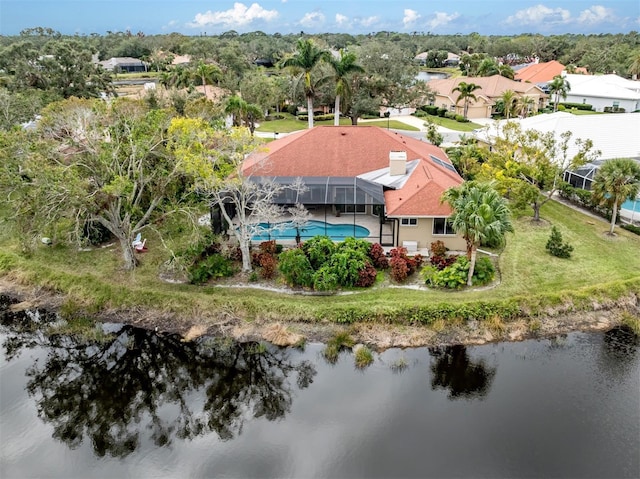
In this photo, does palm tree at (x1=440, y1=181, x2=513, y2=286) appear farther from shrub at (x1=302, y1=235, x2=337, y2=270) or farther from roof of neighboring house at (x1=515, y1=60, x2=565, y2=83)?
roof of neighboring house at (x1=515, y1=60, x2=565, y2=83)

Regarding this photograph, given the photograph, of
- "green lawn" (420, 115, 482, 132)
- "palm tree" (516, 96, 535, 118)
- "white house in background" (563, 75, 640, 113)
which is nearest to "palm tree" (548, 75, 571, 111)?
"white house in background" (563, 75, 640, 113)

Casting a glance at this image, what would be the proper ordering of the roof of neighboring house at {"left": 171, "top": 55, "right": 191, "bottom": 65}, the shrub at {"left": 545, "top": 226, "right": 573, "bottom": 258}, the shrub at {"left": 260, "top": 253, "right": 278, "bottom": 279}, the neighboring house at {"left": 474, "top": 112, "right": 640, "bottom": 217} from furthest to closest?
the roof of neighboring house at {"left": 171, "top": 55, "right": 191, "bottom": 65}, the neighboring house at {"left": 474, "top": 112, "right": 640, "bottom": 217}, the shrub at {"left": 545, "top": 226, "right": 573, "bottom": 258}, the shrub at {"left": 260, "top": 253, "right": 278, "bottom": 279}

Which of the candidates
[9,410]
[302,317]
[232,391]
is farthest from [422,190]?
[9,410]

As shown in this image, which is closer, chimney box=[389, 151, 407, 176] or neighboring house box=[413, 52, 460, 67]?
chimney box=[389, 151, 407, 176]

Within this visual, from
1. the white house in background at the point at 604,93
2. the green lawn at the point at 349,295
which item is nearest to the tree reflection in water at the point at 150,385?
the green lawn at the point at 349,295

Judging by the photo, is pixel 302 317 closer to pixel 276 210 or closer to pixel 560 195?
pixel 276 210

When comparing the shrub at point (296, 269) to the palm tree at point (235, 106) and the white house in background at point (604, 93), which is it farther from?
the white house in background at point (604, 93)
